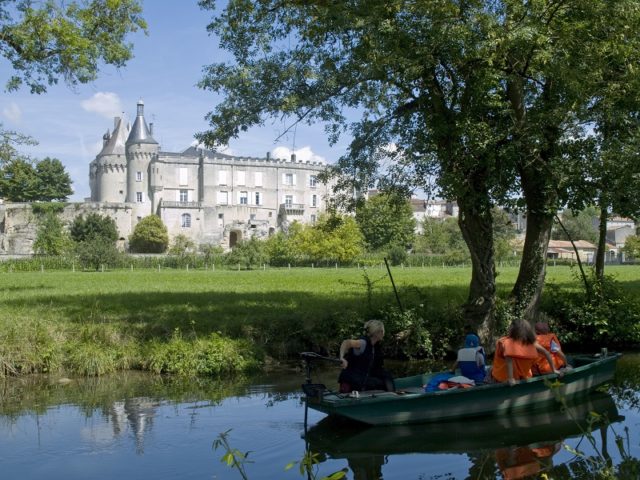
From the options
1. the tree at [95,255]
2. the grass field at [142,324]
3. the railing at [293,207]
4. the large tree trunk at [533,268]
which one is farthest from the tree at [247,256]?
the large tree trunk at [533,268]

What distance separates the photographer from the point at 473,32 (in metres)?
13.3

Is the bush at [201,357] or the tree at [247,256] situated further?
the tree at [247,256]

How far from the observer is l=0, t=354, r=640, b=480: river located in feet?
29.6

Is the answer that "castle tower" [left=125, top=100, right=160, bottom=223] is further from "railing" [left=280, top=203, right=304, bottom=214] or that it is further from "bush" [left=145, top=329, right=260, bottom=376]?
"bush" [left=145, top=329, right=260, bottom=376]

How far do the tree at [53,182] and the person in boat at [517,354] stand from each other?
94.4m

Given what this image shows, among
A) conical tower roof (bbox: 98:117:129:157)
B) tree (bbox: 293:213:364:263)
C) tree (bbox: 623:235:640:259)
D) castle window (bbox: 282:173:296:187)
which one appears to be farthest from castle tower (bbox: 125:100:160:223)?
tree (bbox: 623:235:640:259)

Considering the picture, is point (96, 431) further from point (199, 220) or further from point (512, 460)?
point (199, 220)

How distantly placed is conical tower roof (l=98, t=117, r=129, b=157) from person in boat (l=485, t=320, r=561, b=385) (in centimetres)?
10273

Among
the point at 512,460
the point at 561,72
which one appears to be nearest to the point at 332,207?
the point at 561,72

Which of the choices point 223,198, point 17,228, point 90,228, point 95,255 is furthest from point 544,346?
point 223,198

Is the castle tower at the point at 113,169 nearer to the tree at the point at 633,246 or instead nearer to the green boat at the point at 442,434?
the tree at the point at 633,246

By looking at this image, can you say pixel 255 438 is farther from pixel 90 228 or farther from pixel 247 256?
pixel 90 228

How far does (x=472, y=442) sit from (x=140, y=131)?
4059 inches

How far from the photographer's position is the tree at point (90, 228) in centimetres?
8644
